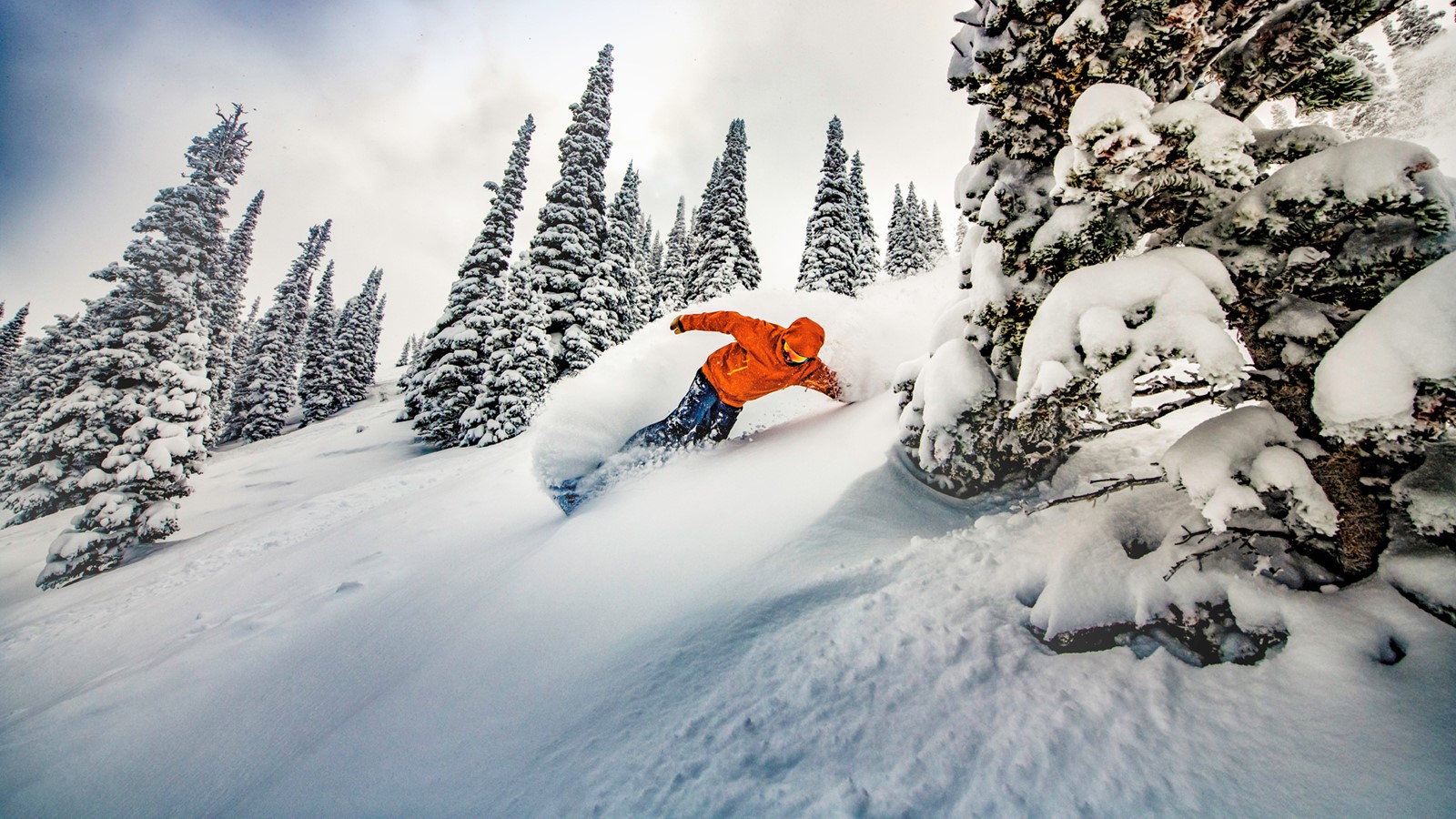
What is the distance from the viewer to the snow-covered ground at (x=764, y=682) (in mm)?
1672

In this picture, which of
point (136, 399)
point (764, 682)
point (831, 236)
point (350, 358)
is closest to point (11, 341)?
point (350, 358)

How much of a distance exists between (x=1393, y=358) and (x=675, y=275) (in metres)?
38.2

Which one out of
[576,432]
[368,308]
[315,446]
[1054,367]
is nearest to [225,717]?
[576,432]

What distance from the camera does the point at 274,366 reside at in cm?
3578

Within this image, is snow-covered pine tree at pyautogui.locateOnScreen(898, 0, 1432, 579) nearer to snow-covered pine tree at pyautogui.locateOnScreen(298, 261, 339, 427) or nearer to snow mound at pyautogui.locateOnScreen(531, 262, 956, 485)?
snow mound at pyautogui.locateOnScreen(531, 262, 956, 485)

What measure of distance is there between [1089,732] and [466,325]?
21.7 meters

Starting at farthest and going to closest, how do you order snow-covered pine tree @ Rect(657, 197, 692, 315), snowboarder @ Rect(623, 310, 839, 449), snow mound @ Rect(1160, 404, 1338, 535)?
snow-covered pine tree @ Rect(657, 197, 692, 315), snowboarder @ Rect(623, 310, 839, 449), snow mound @ Rect(1160, 404, 1338, 535)

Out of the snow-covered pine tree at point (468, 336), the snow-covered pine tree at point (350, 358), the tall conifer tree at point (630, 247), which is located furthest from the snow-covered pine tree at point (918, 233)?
the snow-covered pine tree at point (350, 358)

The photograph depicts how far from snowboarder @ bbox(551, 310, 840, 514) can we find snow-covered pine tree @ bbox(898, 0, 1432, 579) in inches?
95.0

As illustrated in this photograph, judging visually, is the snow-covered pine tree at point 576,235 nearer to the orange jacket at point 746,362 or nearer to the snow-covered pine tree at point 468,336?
the snow-covered pine tree at point 468,336

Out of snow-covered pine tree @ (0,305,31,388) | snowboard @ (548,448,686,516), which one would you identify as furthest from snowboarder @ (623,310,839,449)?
snow-covered pine tree @ (0,305,31,388)

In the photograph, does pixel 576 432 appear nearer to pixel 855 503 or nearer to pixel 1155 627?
pixel 855 503

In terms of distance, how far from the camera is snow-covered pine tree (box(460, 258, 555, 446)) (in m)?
17.0

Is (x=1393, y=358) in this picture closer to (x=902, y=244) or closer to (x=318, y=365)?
(x=902, y=244)
